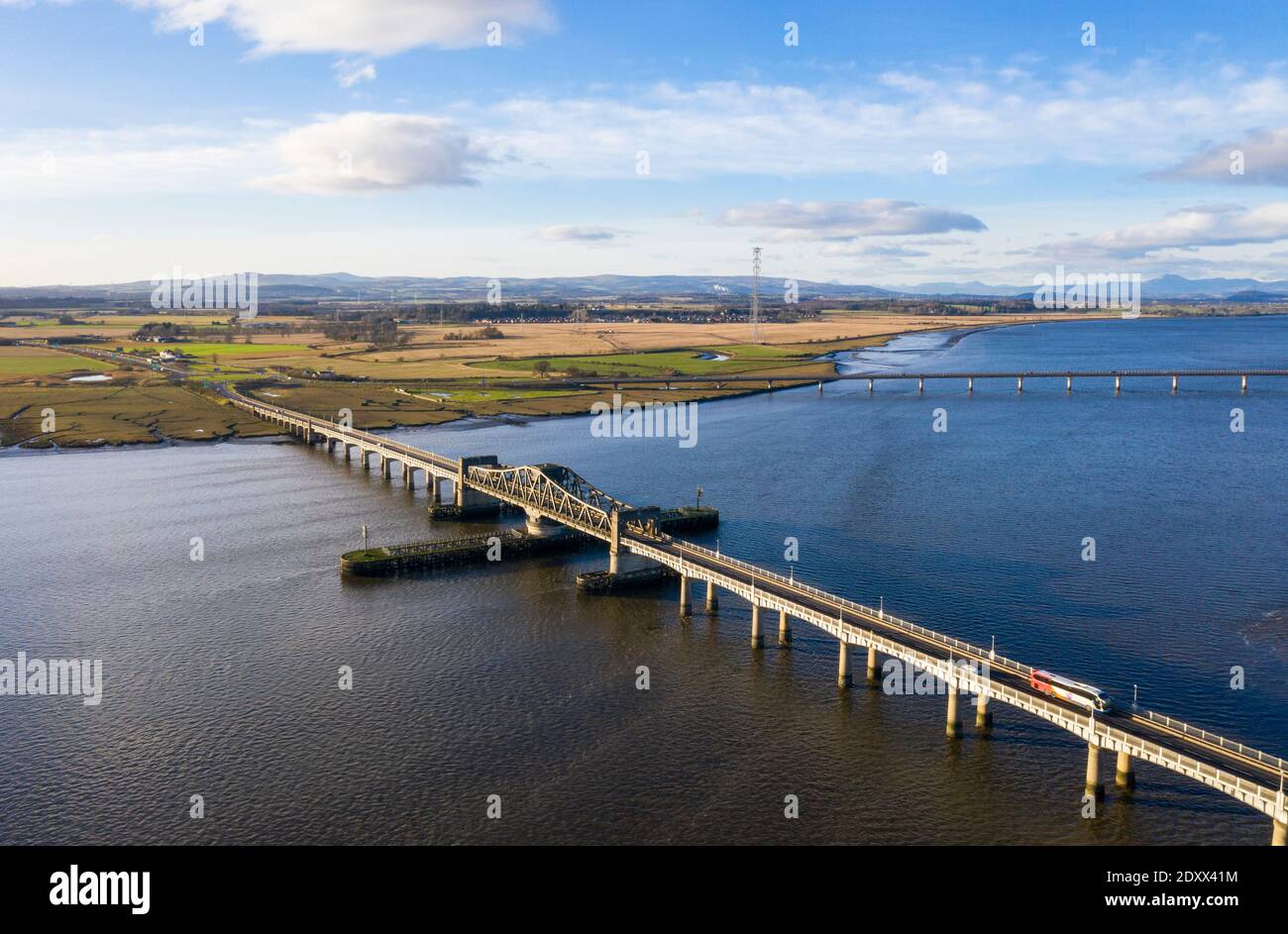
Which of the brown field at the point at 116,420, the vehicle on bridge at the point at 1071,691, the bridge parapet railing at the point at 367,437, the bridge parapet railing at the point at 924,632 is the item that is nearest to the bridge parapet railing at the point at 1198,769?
the vehicle on bridge at the point at 1071,691

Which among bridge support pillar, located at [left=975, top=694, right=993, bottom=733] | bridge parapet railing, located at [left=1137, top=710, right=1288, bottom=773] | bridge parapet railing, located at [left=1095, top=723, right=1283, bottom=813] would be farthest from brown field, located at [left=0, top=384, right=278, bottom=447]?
bridge parapet railing, located at [left=1137, top=710, right=1288, bottom=773]

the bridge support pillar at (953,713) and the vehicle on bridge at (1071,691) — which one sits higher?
the vehicle on bridge at (1071,691)

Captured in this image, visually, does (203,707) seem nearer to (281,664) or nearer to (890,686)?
(281,664)

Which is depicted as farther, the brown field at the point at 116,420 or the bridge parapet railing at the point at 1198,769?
the brown field at the point at 116,420

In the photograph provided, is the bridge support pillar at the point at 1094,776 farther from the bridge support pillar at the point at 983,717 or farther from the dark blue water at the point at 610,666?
the bridge support pillar at the point at 983,717

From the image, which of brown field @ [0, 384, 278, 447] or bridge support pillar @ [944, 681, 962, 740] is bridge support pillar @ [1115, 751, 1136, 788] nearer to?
bridge support pillar @ [944, 681, 962, 740]
